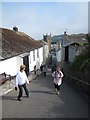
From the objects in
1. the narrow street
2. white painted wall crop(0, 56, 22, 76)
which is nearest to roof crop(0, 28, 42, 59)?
white painted wall crop(0, 56, 22, 76)

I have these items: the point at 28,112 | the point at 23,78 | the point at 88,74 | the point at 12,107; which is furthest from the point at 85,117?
the point at 88,74

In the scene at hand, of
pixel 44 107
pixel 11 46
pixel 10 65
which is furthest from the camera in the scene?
pixel 11 46

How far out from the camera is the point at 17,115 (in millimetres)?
7332

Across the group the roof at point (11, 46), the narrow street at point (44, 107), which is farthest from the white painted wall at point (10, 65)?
the narrow street at point (44, 107)

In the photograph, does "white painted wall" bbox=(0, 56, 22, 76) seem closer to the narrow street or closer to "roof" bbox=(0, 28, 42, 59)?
"roof" bbox=(0, 28, 42, 59)

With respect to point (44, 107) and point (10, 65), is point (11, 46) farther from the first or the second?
point (44, 107)

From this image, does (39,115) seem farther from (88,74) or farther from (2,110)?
(88,74)

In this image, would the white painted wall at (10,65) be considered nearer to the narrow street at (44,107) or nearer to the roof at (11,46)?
the roof at (11,46)

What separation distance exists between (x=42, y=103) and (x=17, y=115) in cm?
190

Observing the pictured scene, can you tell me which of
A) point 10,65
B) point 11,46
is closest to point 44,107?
point 10,65

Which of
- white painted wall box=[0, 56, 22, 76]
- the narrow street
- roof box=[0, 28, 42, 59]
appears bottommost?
the narrow street

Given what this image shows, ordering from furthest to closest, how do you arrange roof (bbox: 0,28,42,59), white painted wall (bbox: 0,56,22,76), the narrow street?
roof (bbox: 0,28,42,59), white painted wall (bbox: 0,56,22,76), the narrow street

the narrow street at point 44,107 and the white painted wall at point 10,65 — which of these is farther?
the white painted wall at point 10,65

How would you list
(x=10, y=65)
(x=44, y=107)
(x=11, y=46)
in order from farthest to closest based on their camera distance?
(x=11, y=46) < (x=10, y=65) < (x=44, y=107)
